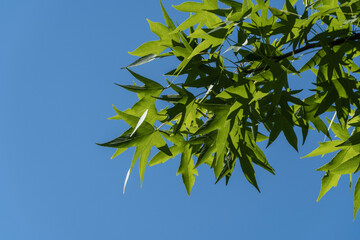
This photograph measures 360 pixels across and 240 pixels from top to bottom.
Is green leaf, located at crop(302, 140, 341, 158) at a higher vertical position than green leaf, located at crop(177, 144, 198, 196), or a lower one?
lower

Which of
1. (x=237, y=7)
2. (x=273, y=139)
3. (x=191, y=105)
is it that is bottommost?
(x=273, y=139)

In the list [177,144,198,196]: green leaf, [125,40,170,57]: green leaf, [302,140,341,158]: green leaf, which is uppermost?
[125,40,170,57]: green leaf

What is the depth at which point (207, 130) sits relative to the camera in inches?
40.4

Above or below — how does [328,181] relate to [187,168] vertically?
below

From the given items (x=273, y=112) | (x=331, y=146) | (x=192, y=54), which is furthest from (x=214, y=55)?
(x=331, y=146)

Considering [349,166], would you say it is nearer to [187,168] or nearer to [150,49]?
[187,168]

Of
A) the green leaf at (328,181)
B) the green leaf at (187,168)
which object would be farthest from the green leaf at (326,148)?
the green leaf at (187,168)

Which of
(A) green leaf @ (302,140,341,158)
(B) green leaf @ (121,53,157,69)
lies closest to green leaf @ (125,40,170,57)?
Answer: (B) green leaf @ (121,53,157,69)

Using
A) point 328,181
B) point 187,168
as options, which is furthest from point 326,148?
point 187,168

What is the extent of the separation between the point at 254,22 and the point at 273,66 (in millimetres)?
112

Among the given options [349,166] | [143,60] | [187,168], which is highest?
[143,60]

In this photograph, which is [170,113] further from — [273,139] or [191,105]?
[273,139]

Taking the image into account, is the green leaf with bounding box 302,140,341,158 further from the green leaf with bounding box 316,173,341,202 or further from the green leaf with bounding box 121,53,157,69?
the green leaf with bounding box 121,53,157,69

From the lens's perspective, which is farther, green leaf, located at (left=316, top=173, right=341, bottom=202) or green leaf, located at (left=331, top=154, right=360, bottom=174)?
green leaf, located at (left=316, top=173, right=341, bottom=202)
